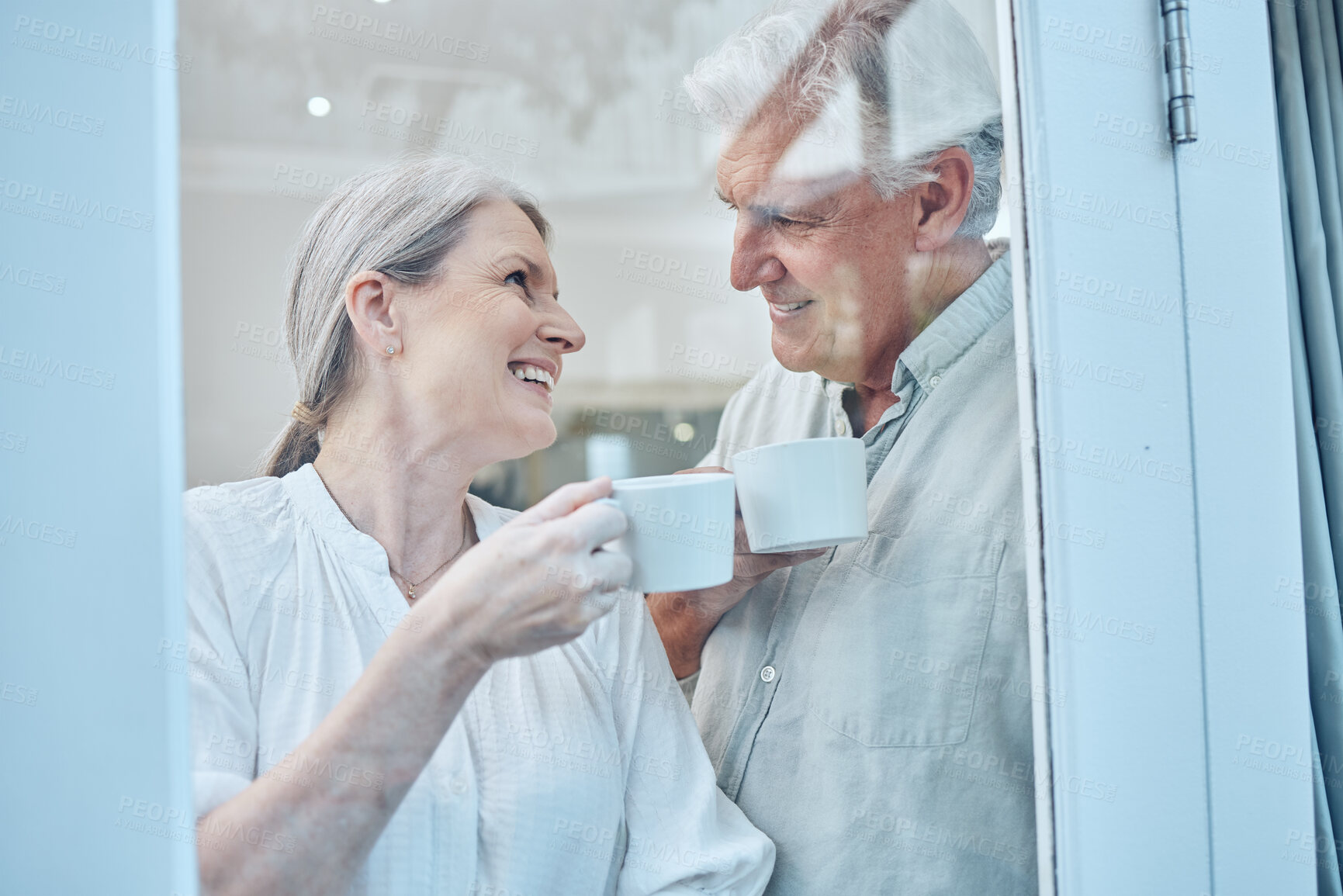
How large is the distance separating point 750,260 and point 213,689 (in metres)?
0.58

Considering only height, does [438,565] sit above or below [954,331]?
below

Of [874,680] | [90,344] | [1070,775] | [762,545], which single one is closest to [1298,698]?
[1070,775]

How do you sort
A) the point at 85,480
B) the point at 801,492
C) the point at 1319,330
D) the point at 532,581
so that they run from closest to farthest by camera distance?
1. the point at 85,480
2. the point at 532,581
3. the point at 801,492
4. the point at 1319,330

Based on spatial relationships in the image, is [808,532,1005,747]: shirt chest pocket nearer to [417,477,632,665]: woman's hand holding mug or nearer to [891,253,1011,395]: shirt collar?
[891,253,1011,395]: shirt collar

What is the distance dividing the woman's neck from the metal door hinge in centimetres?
68

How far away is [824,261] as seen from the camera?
873 mm

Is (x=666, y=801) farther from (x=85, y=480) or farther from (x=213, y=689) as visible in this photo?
(x=85, y=480)

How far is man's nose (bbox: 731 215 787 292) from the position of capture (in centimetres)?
83

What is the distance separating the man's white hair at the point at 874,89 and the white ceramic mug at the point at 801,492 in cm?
28

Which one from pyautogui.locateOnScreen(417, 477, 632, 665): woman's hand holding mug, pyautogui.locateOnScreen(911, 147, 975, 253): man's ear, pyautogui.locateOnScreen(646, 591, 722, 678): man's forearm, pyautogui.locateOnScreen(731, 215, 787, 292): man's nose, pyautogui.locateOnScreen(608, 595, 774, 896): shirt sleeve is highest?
pyautogui.locateOnScreen(911, 147, 975, 253): man's ear

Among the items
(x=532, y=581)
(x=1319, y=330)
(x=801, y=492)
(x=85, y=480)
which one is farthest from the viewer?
(x=1319, y=330)

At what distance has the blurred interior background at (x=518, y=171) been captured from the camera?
2.06 ft

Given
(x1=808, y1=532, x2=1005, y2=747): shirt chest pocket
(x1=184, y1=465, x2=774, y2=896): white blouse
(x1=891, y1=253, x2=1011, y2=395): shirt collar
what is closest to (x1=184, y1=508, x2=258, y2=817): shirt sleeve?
(x1=184, y1=465, x2=774, y2=896): white blouse

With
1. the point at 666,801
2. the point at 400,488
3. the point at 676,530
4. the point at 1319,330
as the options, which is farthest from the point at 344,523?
the point at 1319,330
